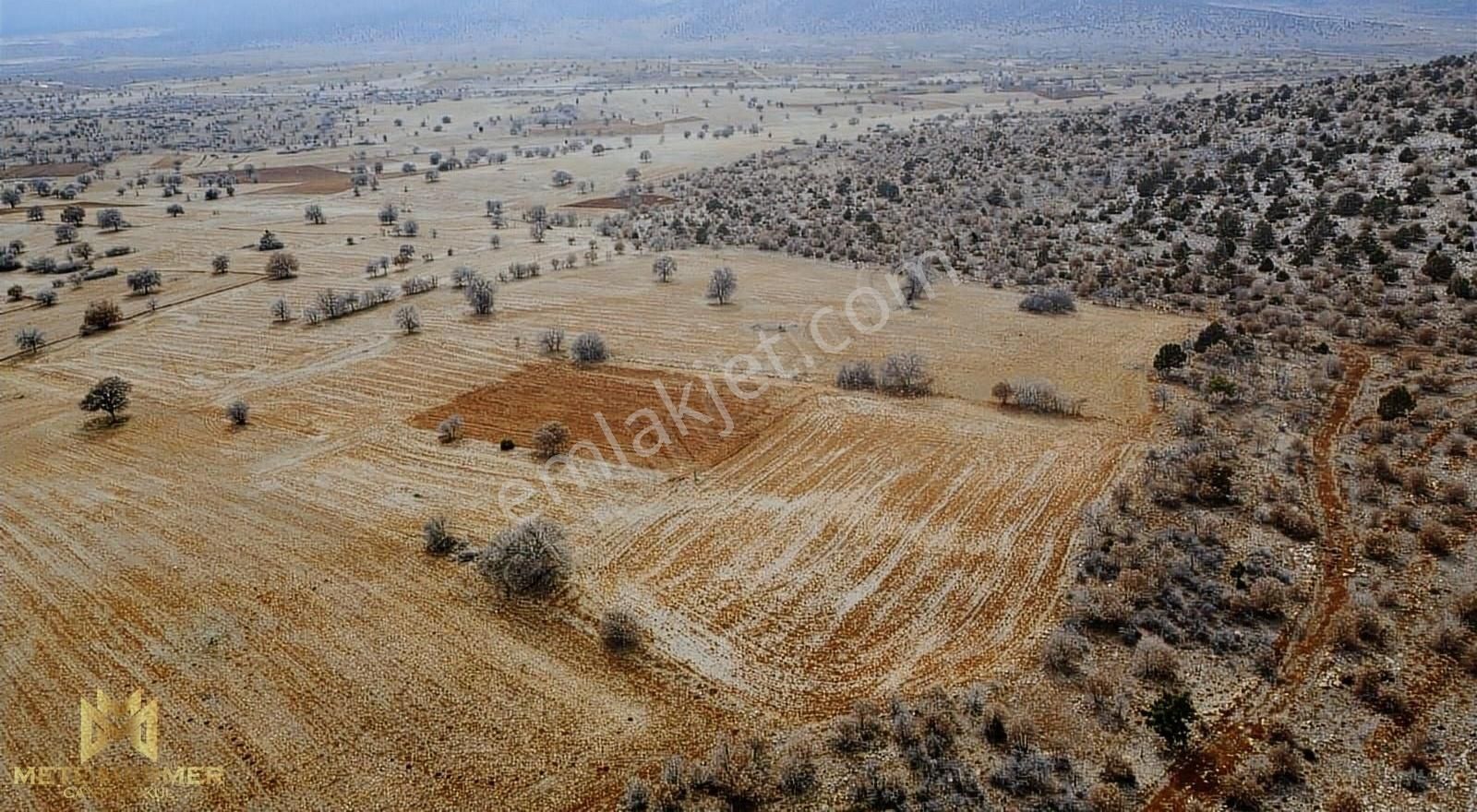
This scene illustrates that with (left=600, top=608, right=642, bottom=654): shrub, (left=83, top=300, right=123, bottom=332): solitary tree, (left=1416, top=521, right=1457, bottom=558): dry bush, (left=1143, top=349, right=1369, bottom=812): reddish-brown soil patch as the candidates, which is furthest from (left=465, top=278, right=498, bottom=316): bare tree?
(left=1416, top=521, right=1457, bottom=558): dry bush

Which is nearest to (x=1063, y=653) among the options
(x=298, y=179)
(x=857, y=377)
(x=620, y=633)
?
(x=620, y=633)

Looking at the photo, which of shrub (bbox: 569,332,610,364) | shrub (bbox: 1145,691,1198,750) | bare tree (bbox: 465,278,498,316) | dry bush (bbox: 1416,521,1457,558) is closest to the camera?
shrub (bbox: 1145,691,1198,750)

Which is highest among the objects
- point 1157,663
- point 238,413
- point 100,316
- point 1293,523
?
point 100,316

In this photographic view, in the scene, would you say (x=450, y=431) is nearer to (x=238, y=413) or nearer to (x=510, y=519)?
(x=510, y=519)

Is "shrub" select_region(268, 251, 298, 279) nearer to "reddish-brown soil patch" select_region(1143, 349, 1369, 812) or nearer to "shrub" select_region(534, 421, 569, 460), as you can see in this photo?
"shrub" select_region(534, 421, 569, 460)

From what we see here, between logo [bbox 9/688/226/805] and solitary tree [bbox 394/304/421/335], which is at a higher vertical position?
solitary tree [bbox 394/304/421/335]

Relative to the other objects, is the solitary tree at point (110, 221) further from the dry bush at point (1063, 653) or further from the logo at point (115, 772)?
the dry bush at point (1063, 653)

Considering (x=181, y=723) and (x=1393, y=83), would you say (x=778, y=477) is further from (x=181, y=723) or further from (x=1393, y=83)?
(x=1393, y=83)
